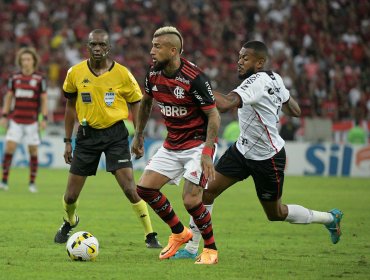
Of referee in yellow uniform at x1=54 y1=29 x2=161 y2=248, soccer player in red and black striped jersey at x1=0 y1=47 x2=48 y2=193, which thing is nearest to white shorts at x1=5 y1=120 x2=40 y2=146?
soccer player in red and black striped jersey at x1=0 y1=47 x2=48 y2=193

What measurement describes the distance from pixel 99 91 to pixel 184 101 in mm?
1891

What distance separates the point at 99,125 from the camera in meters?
10.7

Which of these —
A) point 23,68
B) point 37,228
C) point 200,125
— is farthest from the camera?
point 23,68

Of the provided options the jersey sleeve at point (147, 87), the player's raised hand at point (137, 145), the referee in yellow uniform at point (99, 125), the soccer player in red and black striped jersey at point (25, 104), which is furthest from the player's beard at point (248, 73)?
the soccer player in red and black striped jersey at point (25, 104)

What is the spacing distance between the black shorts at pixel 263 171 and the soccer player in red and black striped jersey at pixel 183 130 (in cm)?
A: 74

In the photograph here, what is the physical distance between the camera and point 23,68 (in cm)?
1744

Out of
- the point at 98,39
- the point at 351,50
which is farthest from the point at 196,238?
the point at 351,50

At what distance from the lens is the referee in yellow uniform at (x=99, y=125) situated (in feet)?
34.8

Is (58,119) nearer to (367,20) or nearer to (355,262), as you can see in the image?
(367,20)

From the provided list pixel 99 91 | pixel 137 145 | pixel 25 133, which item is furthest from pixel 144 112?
pixel 25 133

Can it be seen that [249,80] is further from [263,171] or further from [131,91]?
[131,91]

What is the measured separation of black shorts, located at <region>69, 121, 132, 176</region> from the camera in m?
10.6

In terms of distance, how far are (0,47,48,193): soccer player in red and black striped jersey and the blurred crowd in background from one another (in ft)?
32.7

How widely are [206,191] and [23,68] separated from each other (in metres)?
8.51
